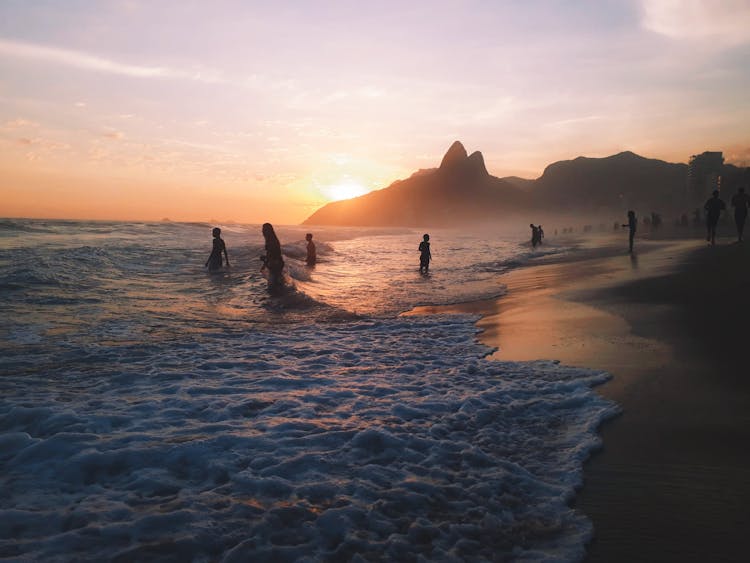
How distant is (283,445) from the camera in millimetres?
4688

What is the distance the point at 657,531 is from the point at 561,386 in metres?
3.01

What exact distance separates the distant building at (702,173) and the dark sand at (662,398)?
99.3m

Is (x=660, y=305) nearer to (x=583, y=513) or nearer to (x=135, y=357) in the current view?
(x=583, y=513)

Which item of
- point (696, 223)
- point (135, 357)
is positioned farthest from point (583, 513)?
point (696, 223)

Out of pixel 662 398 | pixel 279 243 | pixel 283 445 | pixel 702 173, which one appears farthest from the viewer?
pixel 702 173

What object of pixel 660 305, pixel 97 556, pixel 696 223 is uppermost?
pixel 696 223

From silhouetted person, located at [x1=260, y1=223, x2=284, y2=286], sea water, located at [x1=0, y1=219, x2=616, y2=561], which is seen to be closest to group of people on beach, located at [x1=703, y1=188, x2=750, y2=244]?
sea water, located at [x1=0, y1=219, x2=616, y2=561]

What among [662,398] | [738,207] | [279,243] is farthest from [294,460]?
[738,207]

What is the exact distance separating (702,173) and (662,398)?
4502 inches

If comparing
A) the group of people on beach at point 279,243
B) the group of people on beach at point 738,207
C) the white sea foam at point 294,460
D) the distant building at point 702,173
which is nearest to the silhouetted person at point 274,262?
the group of people on beach at point 279,243

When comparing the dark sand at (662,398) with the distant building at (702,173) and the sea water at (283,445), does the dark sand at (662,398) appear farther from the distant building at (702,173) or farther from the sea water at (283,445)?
the distant building at (702,173)

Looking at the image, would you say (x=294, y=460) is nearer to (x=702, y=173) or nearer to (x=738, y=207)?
(x=738, y=207)

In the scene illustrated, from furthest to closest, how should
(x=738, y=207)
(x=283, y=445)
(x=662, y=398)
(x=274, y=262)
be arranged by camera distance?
(x=738, y=207), (x=274, y=262), (x=662, y=398), (x=283, y=445)

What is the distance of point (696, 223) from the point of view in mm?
50125
